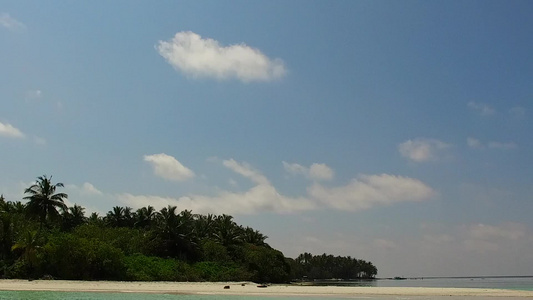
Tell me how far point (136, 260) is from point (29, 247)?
12.2 meters

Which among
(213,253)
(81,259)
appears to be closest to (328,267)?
(213,253)

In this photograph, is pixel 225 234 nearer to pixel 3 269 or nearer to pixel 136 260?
pixel 136 260

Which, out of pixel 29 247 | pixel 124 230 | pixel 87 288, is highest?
pixel 124 230

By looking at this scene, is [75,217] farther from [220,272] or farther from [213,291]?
[213,291]

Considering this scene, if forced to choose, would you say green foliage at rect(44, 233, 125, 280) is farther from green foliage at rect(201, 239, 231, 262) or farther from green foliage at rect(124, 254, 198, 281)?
green foliage at rect(201, 239, 231, 262)

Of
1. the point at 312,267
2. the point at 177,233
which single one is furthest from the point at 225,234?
the point at 312,267

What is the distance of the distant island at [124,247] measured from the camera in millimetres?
46219

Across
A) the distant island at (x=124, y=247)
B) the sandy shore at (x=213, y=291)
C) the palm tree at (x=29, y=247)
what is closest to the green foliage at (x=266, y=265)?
the distant island at (x=124, y=247)

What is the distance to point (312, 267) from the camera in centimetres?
16738

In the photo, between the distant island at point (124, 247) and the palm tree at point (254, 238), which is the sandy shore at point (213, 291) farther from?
the palm tree at point (254, 238)

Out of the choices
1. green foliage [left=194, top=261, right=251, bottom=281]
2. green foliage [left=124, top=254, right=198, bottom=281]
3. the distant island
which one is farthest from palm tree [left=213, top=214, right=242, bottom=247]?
green foliage [left=124, top=254, right=198, bottom=281]

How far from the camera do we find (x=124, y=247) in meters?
60.2

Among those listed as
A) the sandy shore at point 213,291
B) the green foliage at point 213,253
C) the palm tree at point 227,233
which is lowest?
the sandy shore at point 213,291

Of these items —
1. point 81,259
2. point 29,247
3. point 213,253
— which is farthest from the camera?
point 213,253
